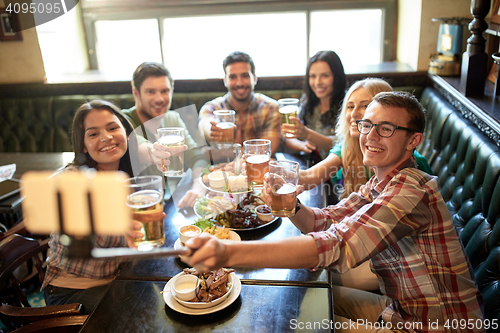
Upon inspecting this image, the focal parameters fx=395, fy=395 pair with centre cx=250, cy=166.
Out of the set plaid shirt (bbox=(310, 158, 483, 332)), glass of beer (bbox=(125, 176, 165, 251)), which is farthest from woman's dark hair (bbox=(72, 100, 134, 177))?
plaid shirt (bbox=(310, 158, 483, 332))

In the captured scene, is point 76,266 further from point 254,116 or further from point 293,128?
point 254,116

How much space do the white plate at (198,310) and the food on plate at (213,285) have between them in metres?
0.02

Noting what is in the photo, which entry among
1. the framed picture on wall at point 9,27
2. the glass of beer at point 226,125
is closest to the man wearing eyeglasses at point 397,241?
the glass of beer at point 226,125

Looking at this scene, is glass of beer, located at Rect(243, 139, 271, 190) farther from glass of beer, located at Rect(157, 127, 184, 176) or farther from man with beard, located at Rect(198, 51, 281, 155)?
man with beard, located at Rect(198, 51, 281, 155)

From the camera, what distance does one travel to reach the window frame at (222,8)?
12.7ft

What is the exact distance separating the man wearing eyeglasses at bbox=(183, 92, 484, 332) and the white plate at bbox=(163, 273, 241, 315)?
0.30m

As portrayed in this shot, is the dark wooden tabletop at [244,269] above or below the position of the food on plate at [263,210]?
below

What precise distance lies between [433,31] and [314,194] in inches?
84.9

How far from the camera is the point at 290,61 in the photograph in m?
4.15

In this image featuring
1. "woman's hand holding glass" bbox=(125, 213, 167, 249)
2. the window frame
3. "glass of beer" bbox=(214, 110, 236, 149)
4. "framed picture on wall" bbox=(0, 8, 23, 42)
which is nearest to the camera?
"woman's hand holding glass" bbox=(125, 213, 167, 249)

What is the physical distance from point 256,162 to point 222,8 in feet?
9.35

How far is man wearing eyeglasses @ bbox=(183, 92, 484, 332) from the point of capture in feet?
3.75

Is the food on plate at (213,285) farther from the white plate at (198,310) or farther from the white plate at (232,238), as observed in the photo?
the white plate at (232,238)

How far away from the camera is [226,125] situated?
6.89ft
